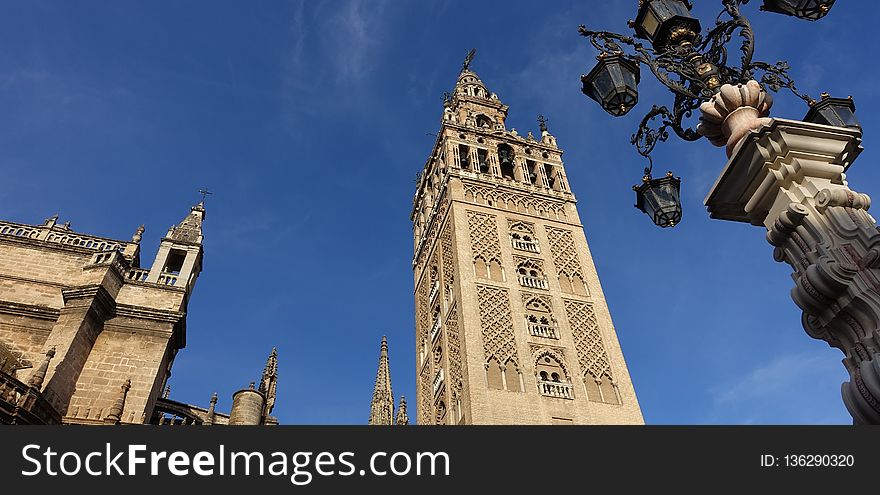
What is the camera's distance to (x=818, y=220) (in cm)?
383

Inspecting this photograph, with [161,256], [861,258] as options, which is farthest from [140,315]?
[861,258]

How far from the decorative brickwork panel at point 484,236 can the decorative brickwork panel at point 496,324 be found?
6.24 feet

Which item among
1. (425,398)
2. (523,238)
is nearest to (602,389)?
(425,398)

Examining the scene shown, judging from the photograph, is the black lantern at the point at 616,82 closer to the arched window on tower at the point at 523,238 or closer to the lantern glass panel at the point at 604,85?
the lantern glass panel at the point at 604,85

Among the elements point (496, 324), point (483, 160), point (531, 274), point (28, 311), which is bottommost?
point (28, 311)

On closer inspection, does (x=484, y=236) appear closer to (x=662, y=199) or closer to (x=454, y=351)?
(x=454, y=351)

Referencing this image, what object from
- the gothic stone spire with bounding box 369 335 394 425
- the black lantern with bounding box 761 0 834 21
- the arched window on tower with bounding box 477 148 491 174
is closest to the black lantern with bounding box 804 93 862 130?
the black lantern with bounding box 761 0 834 21

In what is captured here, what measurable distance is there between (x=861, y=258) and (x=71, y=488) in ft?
21.2

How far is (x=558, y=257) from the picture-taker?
78.3 ft

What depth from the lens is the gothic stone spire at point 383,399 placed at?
112 feet

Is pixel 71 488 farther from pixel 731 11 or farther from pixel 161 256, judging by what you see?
pixel 161 256

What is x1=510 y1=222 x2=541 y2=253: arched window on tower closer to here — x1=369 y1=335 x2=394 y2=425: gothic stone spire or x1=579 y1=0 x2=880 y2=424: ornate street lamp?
x1=369 y1=335 x2=394 y2=425: gothic stone spire

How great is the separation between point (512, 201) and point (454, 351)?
842cm

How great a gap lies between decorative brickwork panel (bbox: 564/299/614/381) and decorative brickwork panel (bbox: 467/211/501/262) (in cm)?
349
